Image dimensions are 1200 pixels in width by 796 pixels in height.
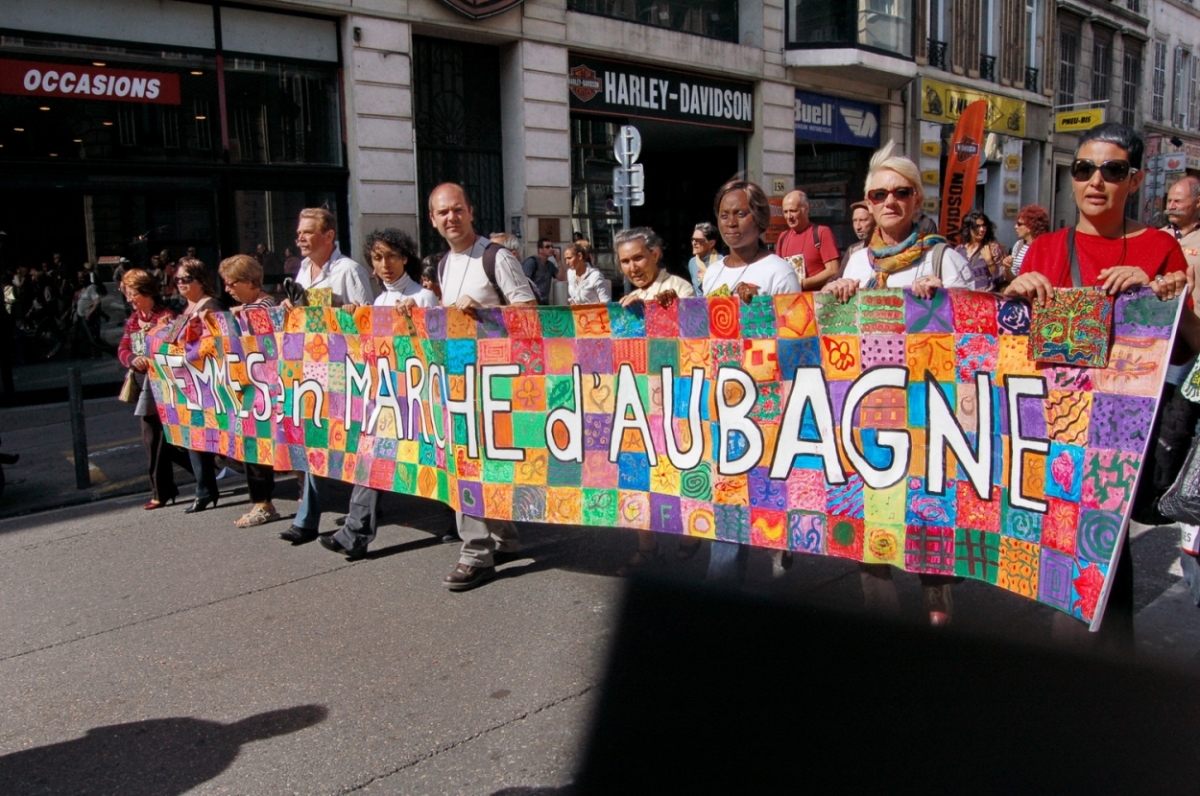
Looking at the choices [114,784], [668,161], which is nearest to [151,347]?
[114,784]

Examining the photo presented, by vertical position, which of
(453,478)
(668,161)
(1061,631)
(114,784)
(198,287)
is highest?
(668,161)

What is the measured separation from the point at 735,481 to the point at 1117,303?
155 centimetres

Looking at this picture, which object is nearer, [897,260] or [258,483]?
[897,260]

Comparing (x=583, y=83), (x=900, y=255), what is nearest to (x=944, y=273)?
(x=900, y=255)

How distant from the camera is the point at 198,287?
674 centimetres

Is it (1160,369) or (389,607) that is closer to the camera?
(1160,369)

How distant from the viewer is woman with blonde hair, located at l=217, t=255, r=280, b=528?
246 inches

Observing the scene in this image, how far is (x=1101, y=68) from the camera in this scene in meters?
30.6

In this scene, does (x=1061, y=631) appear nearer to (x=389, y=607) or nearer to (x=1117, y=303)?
(x=1117, y=303)

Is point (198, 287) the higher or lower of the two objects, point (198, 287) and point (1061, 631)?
the higher

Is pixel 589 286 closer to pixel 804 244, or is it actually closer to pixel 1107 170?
pixel 804 244

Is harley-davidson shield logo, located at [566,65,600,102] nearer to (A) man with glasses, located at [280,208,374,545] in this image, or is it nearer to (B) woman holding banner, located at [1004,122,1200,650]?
(A) man with glasses, located at [280,208,374,545]

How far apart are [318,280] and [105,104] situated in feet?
22.6

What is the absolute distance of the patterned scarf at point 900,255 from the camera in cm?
376
